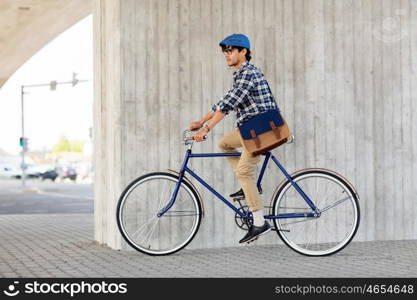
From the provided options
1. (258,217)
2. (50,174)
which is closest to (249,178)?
(258,217)

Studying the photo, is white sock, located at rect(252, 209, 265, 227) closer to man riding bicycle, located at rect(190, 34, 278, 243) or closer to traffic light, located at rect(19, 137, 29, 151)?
man riding bicycle, located at rect(190, 34, 278, 243)

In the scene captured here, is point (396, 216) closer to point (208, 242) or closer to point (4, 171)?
point (208, 242)

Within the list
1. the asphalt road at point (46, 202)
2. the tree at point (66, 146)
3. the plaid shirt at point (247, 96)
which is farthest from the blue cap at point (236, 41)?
the tree at point (66, 146)

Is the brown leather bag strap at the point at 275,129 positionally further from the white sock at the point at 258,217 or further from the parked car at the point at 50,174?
the parked car at the point at 50,174

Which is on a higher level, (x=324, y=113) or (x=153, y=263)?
(x=324, y=113)

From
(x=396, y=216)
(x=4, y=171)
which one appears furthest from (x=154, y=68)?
(x=4, y=171)

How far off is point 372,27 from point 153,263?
3.58 m

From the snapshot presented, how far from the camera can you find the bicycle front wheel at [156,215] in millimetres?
7289

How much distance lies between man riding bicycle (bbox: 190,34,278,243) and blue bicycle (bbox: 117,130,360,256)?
0.15 m

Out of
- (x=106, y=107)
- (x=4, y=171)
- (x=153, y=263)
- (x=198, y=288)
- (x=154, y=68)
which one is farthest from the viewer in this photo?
(x=4, y=171)

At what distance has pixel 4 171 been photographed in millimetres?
76500

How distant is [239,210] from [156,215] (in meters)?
0.83

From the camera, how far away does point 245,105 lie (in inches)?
280

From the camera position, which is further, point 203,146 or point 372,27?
point 372,27
